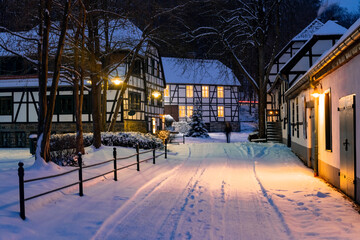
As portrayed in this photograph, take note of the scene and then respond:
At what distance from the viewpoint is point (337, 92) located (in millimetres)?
9820

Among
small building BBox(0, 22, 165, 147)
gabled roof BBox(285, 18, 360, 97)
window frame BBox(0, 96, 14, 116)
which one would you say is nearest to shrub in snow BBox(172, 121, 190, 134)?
small building BBox(0, 22, 165, 147)

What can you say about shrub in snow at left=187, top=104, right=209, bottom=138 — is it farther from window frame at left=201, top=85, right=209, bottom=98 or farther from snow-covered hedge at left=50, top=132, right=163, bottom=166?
snow-covered hedge at left=50, top=132, right=163, bottom=166

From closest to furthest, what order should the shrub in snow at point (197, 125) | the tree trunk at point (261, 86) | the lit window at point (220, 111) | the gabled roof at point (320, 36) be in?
the gabled roof at point (320, 36), the tree trunk at point (261, 86), the shrub in snow at point (197, 125), the lit window at point (220, 111)

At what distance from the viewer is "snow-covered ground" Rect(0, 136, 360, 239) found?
6.05m

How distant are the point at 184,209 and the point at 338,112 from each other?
5.06 metres

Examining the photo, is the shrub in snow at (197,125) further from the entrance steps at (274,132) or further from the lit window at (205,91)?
the lit window at (205,91)

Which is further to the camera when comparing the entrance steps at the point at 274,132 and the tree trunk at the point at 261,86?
the entrance steps at the point at 274,132

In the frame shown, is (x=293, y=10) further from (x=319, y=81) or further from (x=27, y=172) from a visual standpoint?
(x=27, y=172)

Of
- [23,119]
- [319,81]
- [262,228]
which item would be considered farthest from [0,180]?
[23,119]

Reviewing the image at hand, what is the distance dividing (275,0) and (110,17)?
1265 cm

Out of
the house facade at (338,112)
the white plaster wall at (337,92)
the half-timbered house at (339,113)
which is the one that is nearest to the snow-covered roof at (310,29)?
the house facade at (338,112)

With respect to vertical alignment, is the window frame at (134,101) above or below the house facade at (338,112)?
above

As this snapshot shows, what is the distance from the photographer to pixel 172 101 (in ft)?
178

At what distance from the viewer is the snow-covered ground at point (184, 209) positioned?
238 inches
